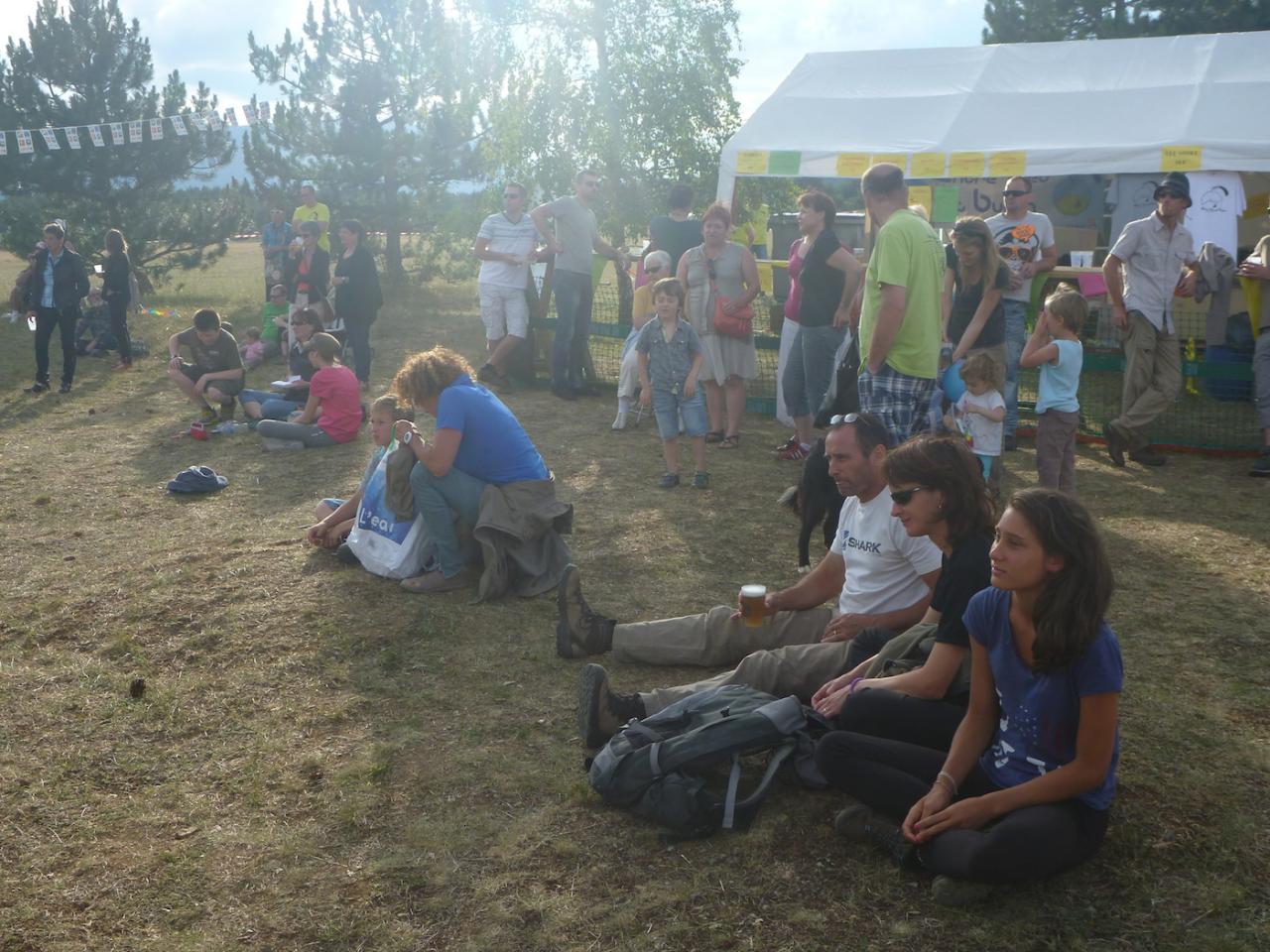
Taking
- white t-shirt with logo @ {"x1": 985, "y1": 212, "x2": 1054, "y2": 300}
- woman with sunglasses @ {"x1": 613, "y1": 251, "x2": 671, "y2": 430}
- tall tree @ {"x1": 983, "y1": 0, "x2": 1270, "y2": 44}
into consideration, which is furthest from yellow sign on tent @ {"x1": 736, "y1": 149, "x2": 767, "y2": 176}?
tall tree @ {"x1": 983, "y1": 0, "x2": 1270, "y2": 44}

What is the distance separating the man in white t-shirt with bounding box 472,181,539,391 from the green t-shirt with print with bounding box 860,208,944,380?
5.90m

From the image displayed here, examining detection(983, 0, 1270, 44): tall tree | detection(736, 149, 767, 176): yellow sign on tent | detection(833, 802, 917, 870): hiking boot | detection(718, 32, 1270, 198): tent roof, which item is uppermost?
detection(983, 0, 1270, 44): tall tree

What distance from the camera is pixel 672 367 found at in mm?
7570

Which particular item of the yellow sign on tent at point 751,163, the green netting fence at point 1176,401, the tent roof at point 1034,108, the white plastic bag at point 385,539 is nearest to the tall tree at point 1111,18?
the tent roof at point 1034,108

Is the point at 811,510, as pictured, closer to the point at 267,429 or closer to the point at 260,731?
the point at 260,731

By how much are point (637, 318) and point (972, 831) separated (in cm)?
669

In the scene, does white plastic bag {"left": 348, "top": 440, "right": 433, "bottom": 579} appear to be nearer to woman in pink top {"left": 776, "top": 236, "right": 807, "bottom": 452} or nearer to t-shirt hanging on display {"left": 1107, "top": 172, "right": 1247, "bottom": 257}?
woman in pink top {"left": 776, "top": 236, "right": 807, "bottom": 452}

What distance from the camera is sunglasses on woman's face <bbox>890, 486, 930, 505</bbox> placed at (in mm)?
3594

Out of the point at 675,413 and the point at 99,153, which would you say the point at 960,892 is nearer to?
the point at 675,413

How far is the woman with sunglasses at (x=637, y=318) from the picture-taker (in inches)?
371

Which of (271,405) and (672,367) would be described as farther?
(271,405)

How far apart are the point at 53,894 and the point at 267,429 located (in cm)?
616

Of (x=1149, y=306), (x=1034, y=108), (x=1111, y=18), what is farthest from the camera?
(x=1111, y=18)

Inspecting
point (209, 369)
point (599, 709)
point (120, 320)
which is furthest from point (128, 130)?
point (599, 709)
